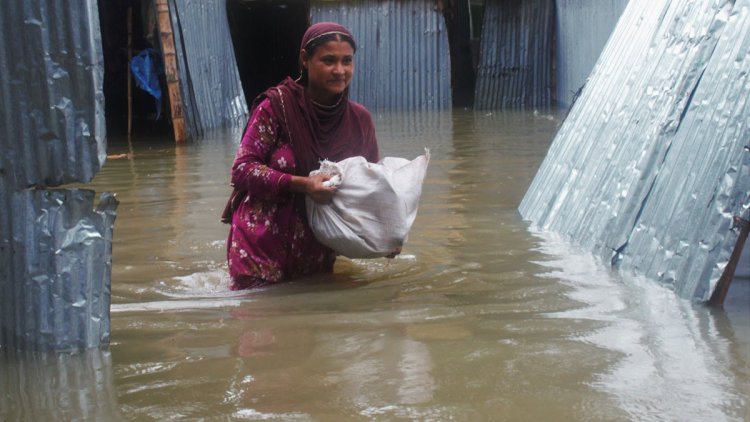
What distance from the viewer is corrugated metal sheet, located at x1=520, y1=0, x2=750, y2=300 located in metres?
3.78

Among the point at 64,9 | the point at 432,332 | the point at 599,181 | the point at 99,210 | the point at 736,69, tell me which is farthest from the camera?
the point at 599,181

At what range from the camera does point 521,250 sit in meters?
5.09

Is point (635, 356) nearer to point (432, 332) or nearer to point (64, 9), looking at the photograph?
point (432, 332)

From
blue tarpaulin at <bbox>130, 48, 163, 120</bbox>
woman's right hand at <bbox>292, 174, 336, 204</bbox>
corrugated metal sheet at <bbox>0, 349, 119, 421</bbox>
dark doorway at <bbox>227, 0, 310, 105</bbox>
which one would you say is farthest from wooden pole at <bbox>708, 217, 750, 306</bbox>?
dark doorway at <bbox>227, 0, 310, 105</bbox>

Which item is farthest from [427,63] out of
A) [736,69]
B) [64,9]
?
[64,9]

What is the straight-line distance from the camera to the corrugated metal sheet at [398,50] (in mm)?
15461

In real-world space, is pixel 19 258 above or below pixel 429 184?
above

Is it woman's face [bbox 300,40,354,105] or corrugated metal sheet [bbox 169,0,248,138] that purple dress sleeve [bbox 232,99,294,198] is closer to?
woman's face [bbox 300,40,354,105]

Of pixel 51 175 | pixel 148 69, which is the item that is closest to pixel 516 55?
pixel 148 69

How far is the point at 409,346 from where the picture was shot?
340 centimetres

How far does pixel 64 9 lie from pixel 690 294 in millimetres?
2376

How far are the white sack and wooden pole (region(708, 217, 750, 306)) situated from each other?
1237 mm

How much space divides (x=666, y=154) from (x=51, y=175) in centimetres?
257

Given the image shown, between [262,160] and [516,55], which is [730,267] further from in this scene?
[516,55]
